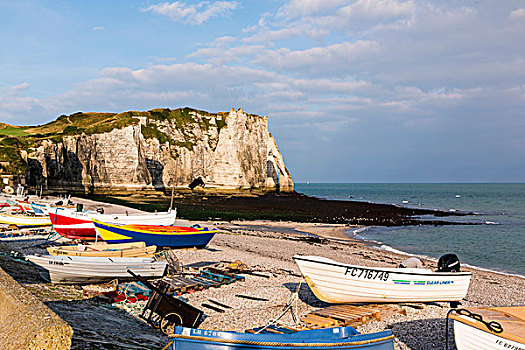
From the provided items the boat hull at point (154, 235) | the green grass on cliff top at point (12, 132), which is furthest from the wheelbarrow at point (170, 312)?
the green grass on cliff top at point (12, 132)

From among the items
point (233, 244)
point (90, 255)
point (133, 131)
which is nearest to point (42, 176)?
point (133, 131)

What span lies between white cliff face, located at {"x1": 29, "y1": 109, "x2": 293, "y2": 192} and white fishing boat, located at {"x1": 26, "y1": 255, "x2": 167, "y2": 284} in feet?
162

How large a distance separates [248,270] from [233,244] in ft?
32.3

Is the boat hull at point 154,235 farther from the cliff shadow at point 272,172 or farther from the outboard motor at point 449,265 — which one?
the cliff shadow at point 272,172

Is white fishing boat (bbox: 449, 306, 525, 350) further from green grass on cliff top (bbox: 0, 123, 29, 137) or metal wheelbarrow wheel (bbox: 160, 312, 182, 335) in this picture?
green grass on cliff top (bbox: 0, 123, 29, 137)

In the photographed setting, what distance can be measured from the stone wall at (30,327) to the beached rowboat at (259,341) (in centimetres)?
198

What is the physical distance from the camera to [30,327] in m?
4.55

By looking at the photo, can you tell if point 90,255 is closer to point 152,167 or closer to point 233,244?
point 233,244

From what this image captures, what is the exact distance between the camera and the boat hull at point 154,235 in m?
20.1

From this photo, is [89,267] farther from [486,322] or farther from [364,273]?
[486,322]

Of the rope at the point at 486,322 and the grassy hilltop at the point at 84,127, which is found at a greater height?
the grassy hilltop at the point at 84,127

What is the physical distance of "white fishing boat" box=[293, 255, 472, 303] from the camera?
11.6 meters

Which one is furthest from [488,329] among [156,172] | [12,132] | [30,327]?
[12,132]

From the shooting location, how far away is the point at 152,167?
3334 inches
